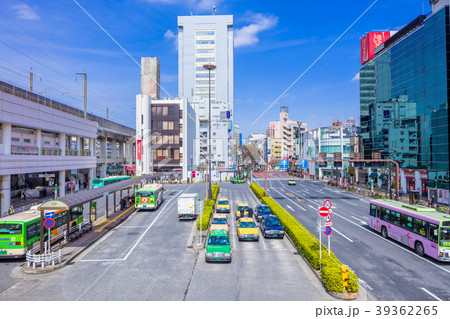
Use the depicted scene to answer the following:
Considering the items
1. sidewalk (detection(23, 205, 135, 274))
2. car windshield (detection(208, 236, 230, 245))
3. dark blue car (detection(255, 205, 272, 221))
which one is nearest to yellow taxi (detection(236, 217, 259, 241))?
car windshield (detection(208, 236, 230, 245))


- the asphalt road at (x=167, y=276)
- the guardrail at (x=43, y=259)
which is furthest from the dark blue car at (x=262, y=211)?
the guardrail at (x=43, y=259)

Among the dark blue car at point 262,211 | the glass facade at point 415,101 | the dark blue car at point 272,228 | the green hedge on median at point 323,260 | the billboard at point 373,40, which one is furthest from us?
the billboard at point 373,40

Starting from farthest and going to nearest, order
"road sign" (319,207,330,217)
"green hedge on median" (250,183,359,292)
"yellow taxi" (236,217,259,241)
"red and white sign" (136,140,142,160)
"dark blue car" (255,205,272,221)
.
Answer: "red and white sign" (136,140,142,160) → "dark blue car" (255,205,272,221) → "yellow taxi" (236,217,259,241) → "road sign" (319,207,330,217) → "green hedge on median" (250,183,359,292)

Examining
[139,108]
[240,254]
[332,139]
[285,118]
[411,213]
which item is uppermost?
[285,118]

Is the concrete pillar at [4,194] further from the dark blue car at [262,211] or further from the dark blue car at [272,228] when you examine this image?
the dark blue car at [272,228]

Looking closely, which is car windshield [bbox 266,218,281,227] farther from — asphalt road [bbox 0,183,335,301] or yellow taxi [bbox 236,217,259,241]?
asphalt road [bbox 0,183,335,301]

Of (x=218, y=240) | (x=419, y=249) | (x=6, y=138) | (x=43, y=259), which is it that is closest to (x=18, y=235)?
(x=43, y=259)

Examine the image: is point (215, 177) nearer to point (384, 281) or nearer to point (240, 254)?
point (240, 254)

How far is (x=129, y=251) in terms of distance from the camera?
19344mm

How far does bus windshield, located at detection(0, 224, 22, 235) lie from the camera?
1680 cm

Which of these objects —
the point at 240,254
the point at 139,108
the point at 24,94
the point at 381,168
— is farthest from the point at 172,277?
the point at 139,108

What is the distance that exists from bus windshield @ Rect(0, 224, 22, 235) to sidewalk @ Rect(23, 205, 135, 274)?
6.65 feet

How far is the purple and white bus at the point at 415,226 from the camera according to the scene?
671 inches

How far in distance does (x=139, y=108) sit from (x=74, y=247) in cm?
5837
